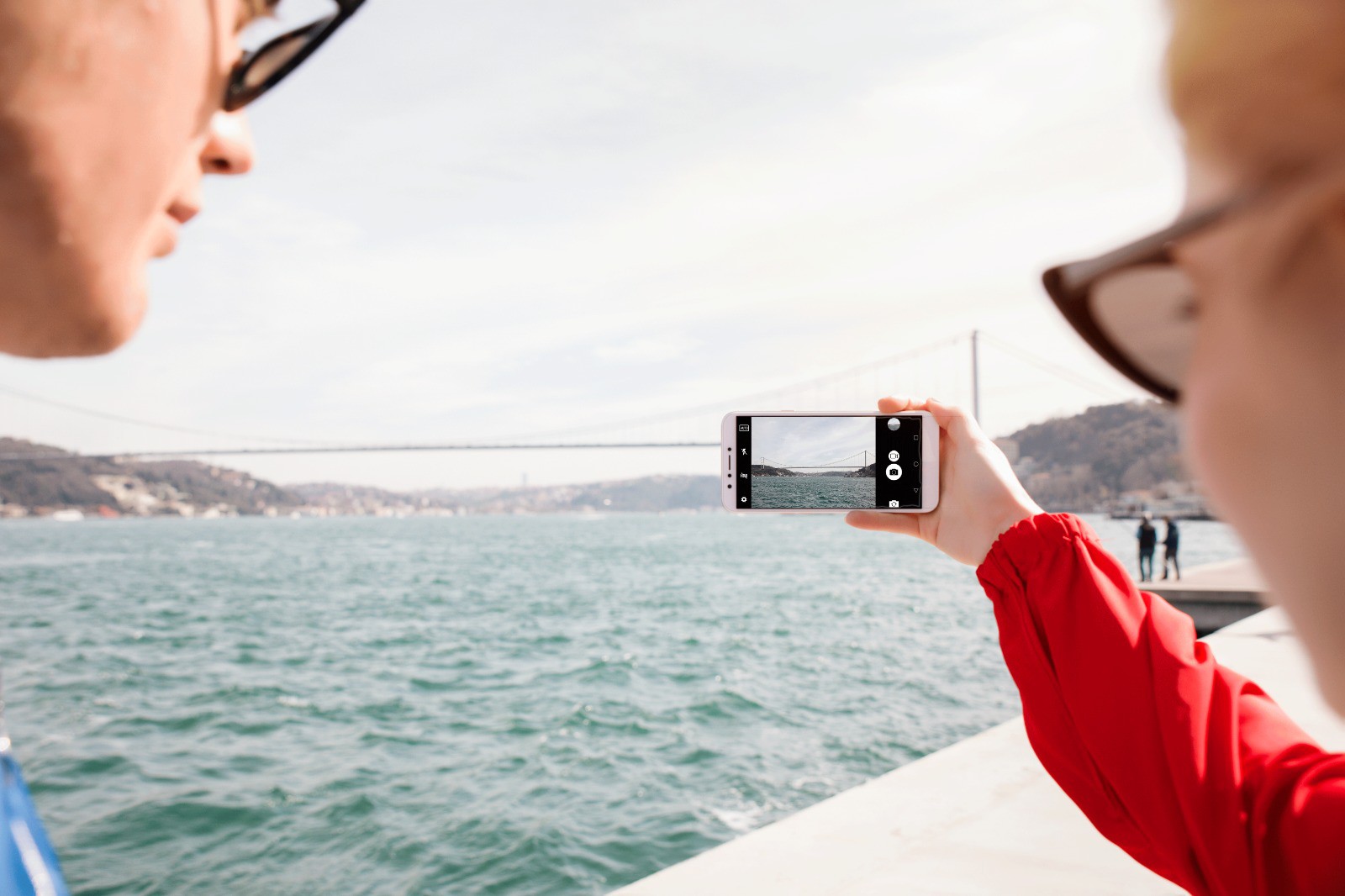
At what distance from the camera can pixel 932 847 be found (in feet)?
9.16

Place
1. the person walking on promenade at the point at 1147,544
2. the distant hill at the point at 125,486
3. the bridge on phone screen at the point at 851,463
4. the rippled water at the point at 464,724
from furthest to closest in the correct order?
the distant hill at the point at 125,486, the person walking on promenade at the point at 1147,544, the rippled water at the point at 464,724, the bridge on phone screen at the point at 851,463

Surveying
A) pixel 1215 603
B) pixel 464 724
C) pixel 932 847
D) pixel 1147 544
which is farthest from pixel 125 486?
pixel 932 847

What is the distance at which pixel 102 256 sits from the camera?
1.66ft

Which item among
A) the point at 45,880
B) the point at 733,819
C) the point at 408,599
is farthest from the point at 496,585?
the point at 45,880

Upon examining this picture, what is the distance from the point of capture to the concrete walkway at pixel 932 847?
256 cm

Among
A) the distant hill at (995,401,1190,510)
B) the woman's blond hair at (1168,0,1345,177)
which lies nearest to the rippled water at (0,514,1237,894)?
the distant hill at (995,401,1190,510)

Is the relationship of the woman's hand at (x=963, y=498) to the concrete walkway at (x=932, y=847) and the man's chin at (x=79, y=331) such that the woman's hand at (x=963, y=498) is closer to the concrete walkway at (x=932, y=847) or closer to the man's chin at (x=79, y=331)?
the man's chin at (x=79, y=331)

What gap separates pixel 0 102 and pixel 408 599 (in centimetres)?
2725

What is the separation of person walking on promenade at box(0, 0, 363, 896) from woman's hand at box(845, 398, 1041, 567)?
97 cm

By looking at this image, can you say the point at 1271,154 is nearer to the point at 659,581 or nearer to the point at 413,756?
the point at 413,756

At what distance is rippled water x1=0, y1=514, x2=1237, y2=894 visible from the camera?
6.34 meters

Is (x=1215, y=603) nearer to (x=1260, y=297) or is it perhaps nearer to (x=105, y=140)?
(x=1260, y=297)

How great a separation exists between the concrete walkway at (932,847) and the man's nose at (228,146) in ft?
7.83

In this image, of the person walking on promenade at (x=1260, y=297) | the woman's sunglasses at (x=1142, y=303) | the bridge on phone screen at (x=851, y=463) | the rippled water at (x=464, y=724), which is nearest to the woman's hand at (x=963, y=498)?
the bridge on phone screen at (x=851, y=463)
